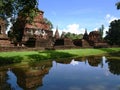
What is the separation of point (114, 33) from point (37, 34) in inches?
1315

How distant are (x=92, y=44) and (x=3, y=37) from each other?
28.7 m

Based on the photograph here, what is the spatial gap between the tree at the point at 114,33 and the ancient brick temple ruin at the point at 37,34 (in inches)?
1095

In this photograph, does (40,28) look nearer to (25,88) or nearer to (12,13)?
(12,13)

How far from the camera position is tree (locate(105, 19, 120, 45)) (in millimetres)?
74519

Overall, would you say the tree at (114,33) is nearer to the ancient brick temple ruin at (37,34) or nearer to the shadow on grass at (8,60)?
the ancient brick temple ruin at (37,34)

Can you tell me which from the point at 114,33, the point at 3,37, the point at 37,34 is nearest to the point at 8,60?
the point at 3,37

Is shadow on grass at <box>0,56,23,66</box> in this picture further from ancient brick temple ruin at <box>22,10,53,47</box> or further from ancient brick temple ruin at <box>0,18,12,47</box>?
ancient brick temple ruin at <box>22,10,53,47</box>

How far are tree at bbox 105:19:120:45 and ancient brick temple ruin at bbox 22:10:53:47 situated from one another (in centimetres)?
2781

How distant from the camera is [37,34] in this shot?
164 ft

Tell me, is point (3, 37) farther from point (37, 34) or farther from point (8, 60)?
point (37, 34)

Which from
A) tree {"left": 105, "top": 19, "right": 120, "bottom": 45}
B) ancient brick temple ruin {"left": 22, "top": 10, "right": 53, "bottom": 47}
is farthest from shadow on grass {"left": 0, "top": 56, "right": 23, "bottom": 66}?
tree {"left": 105, "top": 19, "right": 120, "bottom": 45}

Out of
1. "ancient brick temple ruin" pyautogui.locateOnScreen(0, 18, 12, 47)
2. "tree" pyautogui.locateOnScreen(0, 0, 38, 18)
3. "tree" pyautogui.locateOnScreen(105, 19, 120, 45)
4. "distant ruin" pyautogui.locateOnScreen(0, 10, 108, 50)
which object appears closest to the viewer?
"tree" pyautogui.locateOnScreen(0, 0, 38, 18)

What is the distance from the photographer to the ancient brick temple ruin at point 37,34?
1704 inches

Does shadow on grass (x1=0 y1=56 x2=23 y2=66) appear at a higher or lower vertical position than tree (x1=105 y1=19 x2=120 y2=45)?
lower
